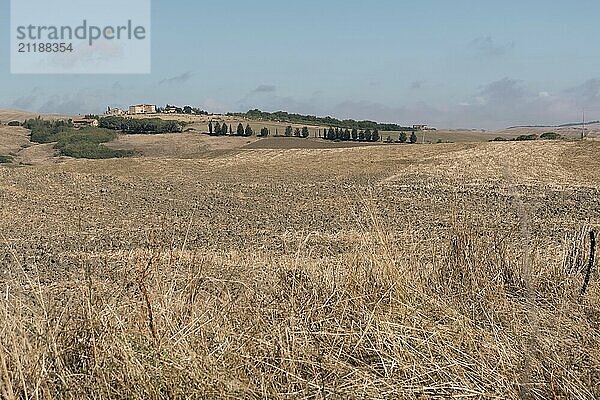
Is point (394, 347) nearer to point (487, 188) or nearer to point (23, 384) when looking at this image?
point (23, 384)

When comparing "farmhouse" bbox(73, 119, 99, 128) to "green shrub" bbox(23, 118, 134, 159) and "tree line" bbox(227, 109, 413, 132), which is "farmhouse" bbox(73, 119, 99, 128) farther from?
"tree line" bbox(227, 109, 413, 132)

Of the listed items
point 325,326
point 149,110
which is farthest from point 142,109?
point 325,326

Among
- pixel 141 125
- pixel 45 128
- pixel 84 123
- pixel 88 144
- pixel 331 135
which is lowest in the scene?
pixel 88 144

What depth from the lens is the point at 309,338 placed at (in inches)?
143

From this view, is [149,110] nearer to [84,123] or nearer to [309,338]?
[84,123]

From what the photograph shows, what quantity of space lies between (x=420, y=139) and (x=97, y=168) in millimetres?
43882

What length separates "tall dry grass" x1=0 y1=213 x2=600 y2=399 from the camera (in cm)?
315

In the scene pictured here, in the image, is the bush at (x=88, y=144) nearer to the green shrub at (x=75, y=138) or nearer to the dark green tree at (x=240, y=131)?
the green shrub at (x=75, y=138)

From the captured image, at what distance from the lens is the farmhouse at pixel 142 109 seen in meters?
104

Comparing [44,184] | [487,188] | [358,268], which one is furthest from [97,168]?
[358,268]

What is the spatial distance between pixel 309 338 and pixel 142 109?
10560 centimetres

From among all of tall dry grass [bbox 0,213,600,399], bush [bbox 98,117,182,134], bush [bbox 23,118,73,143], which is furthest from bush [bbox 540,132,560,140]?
tall dry grass [bbox 0,213,600,399]

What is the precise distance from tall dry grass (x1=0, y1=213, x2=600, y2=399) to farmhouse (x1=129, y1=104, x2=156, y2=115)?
101m

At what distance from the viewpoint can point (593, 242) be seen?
4.84 metres
